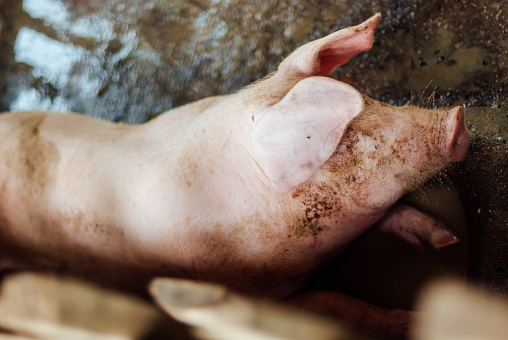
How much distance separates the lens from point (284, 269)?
1938 millimetres

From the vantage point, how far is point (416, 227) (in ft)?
6.48

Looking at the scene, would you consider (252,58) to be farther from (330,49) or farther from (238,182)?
(238,182)

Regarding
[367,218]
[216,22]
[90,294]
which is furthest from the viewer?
[216,22]

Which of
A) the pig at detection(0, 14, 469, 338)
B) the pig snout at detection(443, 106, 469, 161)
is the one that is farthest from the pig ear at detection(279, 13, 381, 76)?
the pig snout at detection(443, 106, 469, 161)

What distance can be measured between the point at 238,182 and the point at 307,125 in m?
0.48

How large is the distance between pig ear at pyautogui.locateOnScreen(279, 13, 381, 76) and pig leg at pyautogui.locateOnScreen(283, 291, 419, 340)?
1.04 metres

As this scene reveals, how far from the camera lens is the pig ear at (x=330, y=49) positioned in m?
1.58

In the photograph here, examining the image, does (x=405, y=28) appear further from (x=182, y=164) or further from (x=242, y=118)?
(x=182, y=164)

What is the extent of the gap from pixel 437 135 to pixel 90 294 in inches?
70.5

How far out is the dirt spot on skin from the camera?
2.18 meters

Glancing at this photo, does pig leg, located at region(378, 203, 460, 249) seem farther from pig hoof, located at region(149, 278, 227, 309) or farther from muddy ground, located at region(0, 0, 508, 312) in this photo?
pig hoof, located at region(149, 278, 227, 309)

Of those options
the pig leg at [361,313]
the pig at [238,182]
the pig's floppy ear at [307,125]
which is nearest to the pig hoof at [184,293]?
the pig at [238,182]

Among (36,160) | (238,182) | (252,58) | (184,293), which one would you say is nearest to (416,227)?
(238,182)

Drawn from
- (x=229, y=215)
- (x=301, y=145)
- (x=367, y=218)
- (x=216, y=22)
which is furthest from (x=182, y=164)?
(x=216, y=22)
